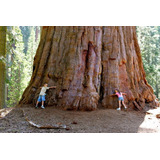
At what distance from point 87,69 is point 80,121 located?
66.7 inches

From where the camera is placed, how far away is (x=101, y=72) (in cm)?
478

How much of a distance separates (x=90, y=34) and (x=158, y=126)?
3.08 metres

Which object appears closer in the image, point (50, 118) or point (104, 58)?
point (50, 118)

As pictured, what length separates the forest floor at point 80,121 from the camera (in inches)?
113

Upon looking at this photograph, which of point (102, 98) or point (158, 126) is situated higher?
point (102, 98)

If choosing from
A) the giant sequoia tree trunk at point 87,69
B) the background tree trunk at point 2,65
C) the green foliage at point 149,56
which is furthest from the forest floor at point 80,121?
the green foliage at point 149,56

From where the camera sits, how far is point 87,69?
446 cm

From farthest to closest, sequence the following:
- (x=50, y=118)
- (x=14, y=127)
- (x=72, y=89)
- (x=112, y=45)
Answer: (x=112, y=45), (x=72, y=89), (x=50, y=118), (x=14, y=127)

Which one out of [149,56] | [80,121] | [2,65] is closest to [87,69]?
[80,121]

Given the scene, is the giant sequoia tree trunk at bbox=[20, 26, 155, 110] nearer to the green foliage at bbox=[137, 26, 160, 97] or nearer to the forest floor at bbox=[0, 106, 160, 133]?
the forest floor at bbox=[0, 106, 160, 133]

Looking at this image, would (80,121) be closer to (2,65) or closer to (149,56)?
(2,65)

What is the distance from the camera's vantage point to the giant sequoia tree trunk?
13.6 ft

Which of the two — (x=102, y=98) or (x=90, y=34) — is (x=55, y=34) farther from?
(x=102, y=98)

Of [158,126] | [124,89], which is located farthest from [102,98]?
[158,126]
